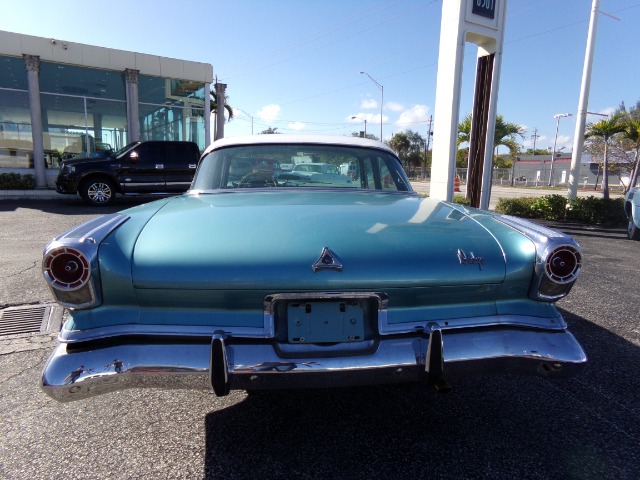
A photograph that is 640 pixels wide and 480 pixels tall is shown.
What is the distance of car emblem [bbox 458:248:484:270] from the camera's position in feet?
6.52

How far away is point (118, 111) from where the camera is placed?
56.3 feet

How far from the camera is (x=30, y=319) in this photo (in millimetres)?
3752

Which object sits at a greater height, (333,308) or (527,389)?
(333,308)

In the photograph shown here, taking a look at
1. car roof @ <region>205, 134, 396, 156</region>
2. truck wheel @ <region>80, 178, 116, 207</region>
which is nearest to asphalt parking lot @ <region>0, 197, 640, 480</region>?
car roof @ <region>205, 134, 396, 156</region>

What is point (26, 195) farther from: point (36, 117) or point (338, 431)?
point (338, 431)

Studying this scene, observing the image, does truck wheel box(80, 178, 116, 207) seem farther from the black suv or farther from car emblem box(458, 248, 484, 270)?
car emblem box(458, 248, 484, 270)

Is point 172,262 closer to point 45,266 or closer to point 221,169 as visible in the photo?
point 45,266

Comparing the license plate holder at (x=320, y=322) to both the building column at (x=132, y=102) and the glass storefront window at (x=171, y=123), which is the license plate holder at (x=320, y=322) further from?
the glass storefront window at (x=171, y=123)

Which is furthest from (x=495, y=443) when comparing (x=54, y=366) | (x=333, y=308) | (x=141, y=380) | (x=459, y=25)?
(x=459, y=25)

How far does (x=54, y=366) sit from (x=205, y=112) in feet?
57.9

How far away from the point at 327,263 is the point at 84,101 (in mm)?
17856

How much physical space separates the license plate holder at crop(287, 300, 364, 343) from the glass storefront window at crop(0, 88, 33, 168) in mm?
16931

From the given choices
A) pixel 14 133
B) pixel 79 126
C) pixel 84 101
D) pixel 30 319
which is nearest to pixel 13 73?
pixel 14 133

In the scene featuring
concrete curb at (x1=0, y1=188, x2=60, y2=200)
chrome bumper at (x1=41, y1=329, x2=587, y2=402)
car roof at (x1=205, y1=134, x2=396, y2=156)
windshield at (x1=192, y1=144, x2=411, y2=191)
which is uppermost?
car roof at (x1=205, y1=134, x2=396, y2=156)
